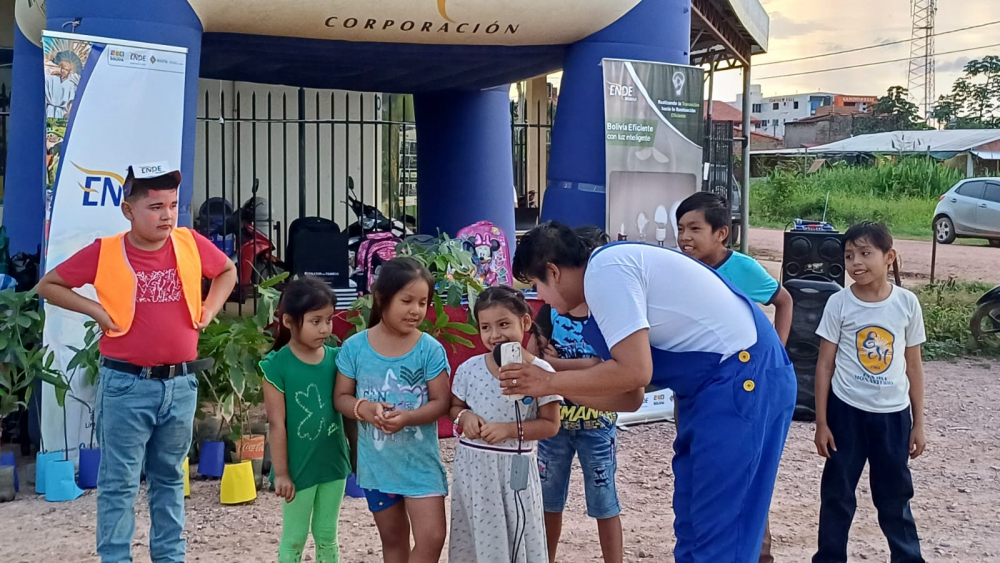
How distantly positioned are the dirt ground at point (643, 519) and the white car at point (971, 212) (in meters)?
14.7

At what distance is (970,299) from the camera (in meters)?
11.1

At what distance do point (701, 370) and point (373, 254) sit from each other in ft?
16.4

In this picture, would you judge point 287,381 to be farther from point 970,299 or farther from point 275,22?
point 970,299

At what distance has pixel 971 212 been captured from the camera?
63.7ft

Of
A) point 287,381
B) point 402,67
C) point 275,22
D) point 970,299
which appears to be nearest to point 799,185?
point 970,299

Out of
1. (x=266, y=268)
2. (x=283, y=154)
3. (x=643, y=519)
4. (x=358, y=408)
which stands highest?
(x=283, y=154)

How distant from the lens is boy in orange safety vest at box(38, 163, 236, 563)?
139 inches

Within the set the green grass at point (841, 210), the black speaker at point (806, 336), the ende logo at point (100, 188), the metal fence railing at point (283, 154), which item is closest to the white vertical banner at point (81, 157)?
the ende logo at point (100, 188)

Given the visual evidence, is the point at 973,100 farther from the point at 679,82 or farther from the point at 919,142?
the point at 679,82

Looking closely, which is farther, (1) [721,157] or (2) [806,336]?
(1) [721,157]

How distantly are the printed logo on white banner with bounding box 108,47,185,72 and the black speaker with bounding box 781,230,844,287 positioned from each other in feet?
14.4

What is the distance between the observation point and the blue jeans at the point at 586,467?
3668 millimetres

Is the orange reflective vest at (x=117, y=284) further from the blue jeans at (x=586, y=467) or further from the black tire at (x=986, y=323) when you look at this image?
the black tire at (x=986, y=323)

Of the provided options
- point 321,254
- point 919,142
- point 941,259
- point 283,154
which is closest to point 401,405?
point 321,254
